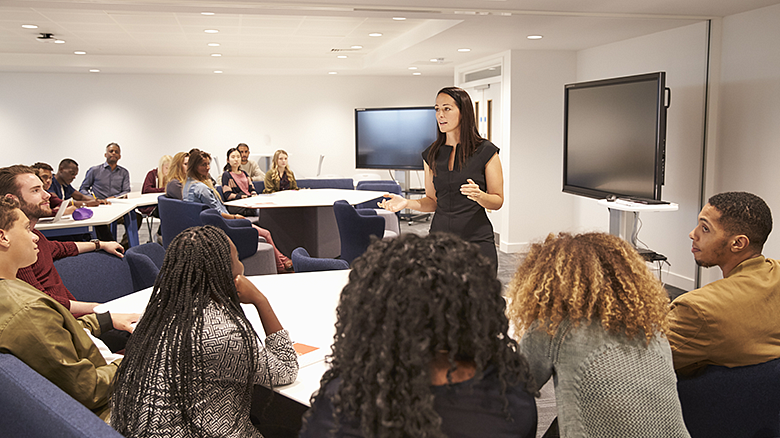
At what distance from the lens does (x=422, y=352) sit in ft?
3.12

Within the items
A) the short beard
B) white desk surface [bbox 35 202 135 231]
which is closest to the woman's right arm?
the short beard

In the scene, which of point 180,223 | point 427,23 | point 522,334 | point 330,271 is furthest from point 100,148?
point 522,334

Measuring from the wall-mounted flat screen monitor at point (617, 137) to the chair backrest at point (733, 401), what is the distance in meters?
3.49

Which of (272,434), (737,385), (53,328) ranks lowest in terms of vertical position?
(272,434)

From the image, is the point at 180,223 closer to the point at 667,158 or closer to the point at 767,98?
the point at 667,158

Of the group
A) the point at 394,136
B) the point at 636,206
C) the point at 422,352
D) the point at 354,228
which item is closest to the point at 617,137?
the point at 636,206

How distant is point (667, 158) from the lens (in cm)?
583

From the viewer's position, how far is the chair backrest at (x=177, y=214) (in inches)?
210

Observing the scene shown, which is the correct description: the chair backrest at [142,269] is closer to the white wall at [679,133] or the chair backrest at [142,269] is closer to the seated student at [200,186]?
the seated student at [200,186]

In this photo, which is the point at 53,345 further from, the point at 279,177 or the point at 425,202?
the point at 279,177

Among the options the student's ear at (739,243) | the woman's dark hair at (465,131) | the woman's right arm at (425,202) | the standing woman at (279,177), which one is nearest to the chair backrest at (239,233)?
the woman's right arm at (425,202)

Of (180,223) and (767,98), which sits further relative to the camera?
(180,223)

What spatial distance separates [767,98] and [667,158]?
4.09ft

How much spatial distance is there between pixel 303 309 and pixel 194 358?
3.16 feet
